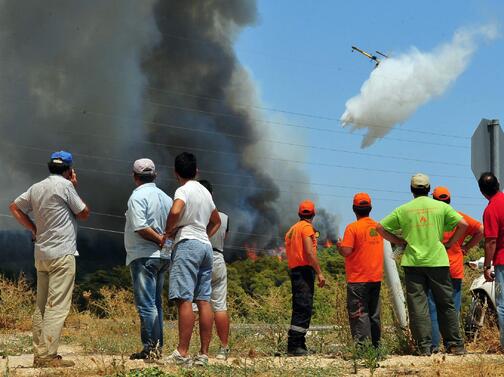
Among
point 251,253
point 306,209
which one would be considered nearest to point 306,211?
point 306,209

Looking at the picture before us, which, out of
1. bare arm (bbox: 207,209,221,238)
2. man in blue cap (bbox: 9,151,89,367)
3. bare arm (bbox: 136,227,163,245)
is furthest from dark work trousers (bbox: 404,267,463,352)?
man in blue cap (bbox: 9,151,89,367)

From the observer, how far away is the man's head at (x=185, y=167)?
7969 mm

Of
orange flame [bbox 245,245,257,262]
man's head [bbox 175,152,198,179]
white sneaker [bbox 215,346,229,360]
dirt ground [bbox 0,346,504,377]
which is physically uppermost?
orange flame [bbox 245,245,257,262]

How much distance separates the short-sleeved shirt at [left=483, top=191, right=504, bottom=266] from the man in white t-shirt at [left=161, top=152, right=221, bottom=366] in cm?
264

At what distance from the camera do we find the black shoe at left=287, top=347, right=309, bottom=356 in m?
9.23

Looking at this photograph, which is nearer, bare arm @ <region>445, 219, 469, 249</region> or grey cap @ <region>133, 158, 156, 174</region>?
grey cap @ <region>133, 158, 156, 174</region>

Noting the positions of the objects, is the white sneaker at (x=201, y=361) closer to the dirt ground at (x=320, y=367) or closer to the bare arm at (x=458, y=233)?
the dirt ground at (x=320, y=367)

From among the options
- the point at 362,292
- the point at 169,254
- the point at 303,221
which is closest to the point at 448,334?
the point at 362,292

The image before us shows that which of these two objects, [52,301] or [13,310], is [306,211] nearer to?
[52,301]

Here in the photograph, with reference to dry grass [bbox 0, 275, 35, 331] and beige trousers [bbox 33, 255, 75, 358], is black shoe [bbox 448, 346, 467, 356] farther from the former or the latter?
dry grass [bbox 0, 275, 35, 331]

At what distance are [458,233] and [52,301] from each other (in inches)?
157

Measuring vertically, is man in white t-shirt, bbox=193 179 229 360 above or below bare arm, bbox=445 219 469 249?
below

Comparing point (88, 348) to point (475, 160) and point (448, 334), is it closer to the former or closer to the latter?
point (448, 334)

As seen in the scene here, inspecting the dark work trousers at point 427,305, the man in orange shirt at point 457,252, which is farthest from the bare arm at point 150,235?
the man in orange shirt at point 457,252
